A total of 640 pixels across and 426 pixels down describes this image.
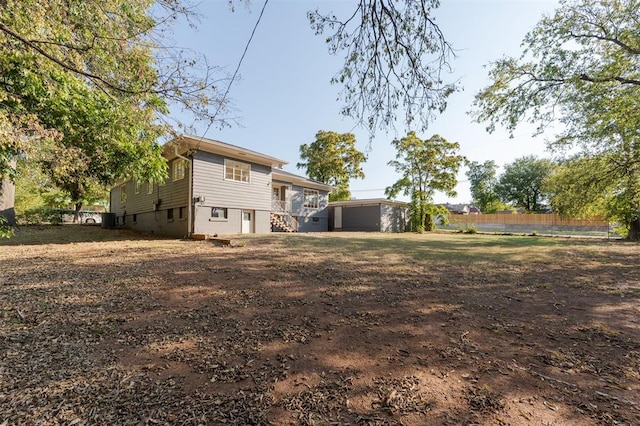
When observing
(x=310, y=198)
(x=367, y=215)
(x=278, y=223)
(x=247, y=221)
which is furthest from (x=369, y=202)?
(x=247, y=221)

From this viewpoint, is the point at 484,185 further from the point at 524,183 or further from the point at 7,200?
the point at 7,200

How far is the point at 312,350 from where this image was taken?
2428mm

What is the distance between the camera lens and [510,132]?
10.5m

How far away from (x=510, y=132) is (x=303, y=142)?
21.8 m

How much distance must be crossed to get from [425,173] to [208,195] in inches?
686

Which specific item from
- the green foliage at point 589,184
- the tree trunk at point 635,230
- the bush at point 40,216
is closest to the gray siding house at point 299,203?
the green foliage at point 589,184

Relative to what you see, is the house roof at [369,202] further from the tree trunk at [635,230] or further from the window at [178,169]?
the tree trunk at [635,230]

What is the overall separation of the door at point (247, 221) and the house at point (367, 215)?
1016 centimetres

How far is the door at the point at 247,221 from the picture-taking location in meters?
13.8

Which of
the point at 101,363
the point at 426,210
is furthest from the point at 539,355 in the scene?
the point at 426,210

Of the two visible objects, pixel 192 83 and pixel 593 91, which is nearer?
pixel 192 83

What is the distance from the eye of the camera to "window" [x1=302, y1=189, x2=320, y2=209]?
20489 millimetres

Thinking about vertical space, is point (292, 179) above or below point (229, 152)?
below

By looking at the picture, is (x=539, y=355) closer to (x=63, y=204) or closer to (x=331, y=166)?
(x=331, y=166)
